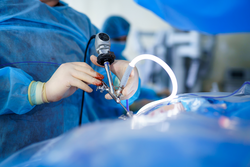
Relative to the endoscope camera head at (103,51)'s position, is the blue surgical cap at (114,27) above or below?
above

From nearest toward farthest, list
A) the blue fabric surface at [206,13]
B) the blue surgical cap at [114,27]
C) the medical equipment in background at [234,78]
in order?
1. the blue fabric surface at [206,13]
2. the blue surgical cap at [114,27]
3. the medical equipment in background at [234,78]

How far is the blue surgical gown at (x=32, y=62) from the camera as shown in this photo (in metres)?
0.50

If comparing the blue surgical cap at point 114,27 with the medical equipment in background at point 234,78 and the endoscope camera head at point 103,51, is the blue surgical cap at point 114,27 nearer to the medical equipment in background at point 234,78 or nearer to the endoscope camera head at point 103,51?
the endoscope camera head at point 103,51

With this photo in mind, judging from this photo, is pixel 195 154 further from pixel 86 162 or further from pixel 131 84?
pixel 131 84

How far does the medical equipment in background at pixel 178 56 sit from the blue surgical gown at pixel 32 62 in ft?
7.05

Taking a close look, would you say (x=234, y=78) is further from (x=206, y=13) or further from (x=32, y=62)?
(x=32, y=62)

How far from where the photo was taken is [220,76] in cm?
313

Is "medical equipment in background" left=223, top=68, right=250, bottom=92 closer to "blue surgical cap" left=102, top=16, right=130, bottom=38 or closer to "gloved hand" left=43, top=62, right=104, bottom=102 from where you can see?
"blue surgical cap" left=102, top=16, right=130, bottom=38

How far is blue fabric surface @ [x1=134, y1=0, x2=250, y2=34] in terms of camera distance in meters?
0.76

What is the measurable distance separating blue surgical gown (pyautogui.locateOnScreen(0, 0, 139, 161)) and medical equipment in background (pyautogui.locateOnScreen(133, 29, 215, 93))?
2.15 meters

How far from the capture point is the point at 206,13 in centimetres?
83

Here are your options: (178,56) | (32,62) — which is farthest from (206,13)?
(178,56)

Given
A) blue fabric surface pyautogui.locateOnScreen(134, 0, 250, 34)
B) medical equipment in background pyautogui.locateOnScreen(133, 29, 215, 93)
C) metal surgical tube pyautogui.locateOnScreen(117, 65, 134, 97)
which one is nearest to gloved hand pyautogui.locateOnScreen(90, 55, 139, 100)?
metal surgical tube pyautogui.locateOnScreen(117, 65, 134, 97)

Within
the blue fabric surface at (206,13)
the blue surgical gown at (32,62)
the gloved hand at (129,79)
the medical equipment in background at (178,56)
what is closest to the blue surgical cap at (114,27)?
the blue fabric surface at (206,13)
